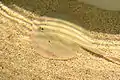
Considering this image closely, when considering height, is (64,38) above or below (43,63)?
above

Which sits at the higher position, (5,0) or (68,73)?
(5,0)

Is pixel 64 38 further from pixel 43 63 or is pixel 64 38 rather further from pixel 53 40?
pixel 43 63

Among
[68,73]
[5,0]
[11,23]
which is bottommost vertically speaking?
[68,73]

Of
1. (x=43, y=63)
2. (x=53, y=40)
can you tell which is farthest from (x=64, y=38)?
(x=43, y=63)

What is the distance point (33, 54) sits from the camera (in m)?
1.54

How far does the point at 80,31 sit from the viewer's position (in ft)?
5.27

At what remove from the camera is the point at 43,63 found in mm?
1516

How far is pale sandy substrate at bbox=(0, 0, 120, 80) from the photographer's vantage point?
58.1 inches

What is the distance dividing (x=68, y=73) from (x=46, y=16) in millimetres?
420

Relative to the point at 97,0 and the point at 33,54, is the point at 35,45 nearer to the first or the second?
the point at 33,54

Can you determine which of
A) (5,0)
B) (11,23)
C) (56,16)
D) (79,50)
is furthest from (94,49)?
(5,0)

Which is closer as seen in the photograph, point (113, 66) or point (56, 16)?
point (113, 66)

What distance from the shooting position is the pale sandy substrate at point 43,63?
148cm

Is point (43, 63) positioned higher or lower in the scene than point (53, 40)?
lower
